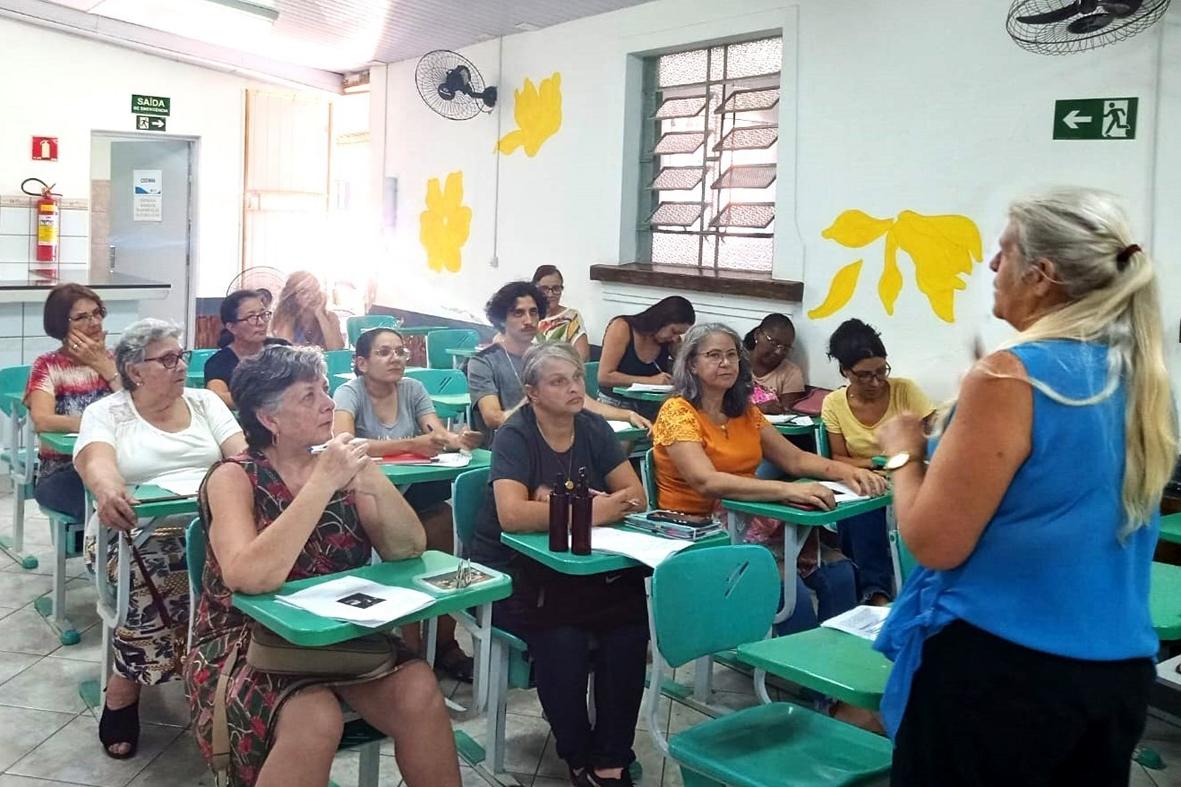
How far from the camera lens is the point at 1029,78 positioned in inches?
179

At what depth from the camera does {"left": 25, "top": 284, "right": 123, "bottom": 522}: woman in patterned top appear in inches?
155

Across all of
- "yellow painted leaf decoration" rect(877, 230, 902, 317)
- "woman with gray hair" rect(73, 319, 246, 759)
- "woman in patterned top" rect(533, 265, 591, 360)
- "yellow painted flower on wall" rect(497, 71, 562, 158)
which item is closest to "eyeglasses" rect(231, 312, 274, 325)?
"woman with gray hair" rect(73, 319, 246, 759)

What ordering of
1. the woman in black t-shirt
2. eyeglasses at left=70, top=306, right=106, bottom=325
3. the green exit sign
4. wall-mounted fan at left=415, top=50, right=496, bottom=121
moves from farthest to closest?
the green exit sign < wall-mounted fan at left=415, top=50, right=496, bottom=121 < eyeglasses at left=70, top=306, right=106, bottom=325 < the woman in black t-shirt

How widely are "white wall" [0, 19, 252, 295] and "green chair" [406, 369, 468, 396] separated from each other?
14.5 feet

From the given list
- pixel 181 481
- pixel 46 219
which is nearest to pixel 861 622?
pixel 181 481

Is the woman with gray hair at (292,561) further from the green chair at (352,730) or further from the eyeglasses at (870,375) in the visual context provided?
the eyeglasses at (870,375)

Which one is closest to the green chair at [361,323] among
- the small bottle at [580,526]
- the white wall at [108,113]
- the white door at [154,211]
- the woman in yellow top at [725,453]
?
the white door at [154,211]

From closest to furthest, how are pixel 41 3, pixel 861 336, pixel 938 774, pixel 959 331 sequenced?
pixel 938 774
pixel 861 336
pixel 959 331
pixel 41 3

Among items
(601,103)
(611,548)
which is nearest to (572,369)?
(611,548)

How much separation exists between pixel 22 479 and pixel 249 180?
17.7ft

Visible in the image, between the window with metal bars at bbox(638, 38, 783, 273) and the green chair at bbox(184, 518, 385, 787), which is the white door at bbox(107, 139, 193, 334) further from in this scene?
the green chair at bbox(184, 518, 385, 787)

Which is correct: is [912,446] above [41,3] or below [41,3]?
below

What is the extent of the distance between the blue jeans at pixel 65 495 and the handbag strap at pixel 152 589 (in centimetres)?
83

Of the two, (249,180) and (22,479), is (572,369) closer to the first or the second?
(22,479)
